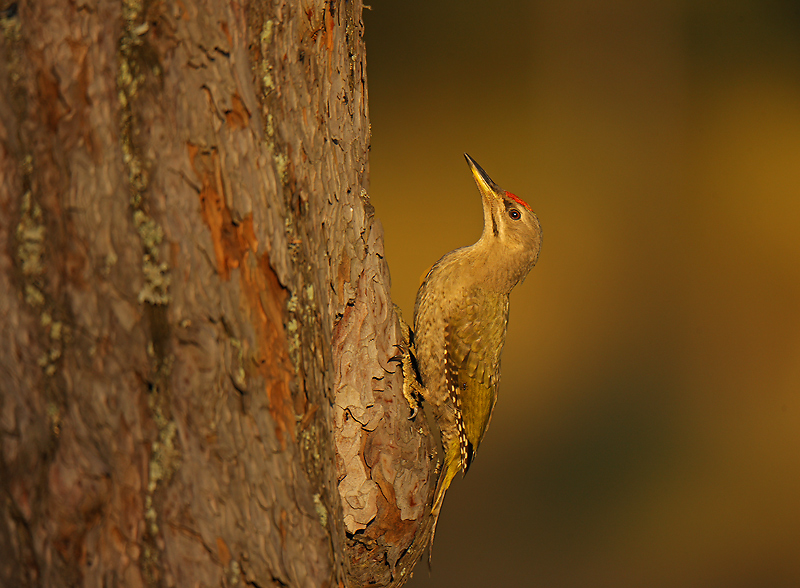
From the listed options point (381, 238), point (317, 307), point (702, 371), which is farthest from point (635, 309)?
point (317, 307)

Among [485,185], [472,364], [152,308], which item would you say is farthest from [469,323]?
[152,308]

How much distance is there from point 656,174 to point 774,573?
2557mm

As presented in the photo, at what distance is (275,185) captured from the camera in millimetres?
968

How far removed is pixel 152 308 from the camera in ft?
2.69

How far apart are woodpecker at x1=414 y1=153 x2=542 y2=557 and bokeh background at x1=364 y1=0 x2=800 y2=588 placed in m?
1.49

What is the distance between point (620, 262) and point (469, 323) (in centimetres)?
211

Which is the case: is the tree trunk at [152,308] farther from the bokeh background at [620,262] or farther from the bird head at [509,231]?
the bokeh background at [620,262]

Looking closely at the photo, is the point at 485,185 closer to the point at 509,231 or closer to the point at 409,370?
the point at 509,231

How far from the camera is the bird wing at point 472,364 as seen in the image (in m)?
2.21

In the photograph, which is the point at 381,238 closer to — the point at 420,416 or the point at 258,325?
the point at 420,416

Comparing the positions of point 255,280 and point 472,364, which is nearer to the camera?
point 255,280

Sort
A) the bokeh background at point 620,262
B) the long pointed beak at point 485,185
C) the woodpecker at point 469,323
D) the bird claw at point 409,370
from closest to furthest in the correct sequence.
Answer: the bird claw at point 409,370
the woodpecker at point 469,323
the long pointed beak at point 485,185
the bokeh background at point 620,262

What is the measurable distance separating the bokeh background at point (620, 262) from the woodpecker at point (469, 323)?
58.7 inches

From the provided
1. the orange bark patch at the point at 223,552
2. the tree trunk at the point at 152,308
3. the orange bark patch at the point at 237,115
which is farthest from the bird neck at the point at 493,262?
the orange bark patch at the point at 223,552
